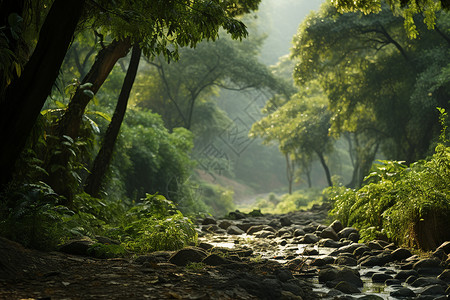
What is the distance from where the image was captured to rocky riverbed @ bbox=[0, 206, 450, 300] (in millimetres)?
3486

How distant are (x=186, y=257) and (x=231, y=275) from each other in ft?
2.22

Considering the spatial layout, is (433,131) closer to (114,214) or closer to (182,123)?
(114,214)

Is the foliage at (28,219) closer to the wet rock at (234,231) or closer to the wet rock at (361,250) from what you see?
the wet rock at (361,250)

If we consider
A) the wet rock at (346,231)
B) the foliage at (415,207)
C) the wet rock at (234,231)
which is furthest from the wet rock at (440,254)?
the wet rock at (234,231)

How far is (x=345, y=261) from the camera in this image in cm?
551

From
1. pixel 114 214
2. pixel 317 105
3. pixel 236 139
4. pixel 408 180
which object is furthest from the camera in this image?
pixel 236 139

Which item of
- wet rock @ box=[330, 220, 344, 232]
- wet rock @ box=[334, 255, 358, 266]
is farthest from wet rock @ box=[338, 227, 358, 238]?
wet rock @ box=[334, 255, 358, 266]

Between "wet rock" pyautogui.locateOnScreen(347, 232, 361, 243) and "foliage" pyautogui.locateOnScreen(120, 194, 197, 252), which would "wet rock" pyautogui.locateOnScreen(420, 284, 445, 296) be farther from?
"foliage" pyautogui.locateOnScreen(120, 194, 197, 252)

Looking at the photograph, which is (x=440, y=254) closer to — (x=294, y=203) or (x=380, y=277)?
(x=380, y=277)

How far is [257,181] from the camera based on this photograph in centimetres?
4994

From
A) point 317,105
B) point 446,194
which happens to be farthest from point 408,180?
point 317,105

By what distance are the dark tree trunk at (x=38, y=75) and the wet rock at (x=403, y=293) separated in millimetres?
3692

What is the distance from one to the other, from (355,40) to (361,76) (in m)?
1.34

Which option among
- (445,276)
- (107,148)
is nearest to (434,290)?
(445,276)
